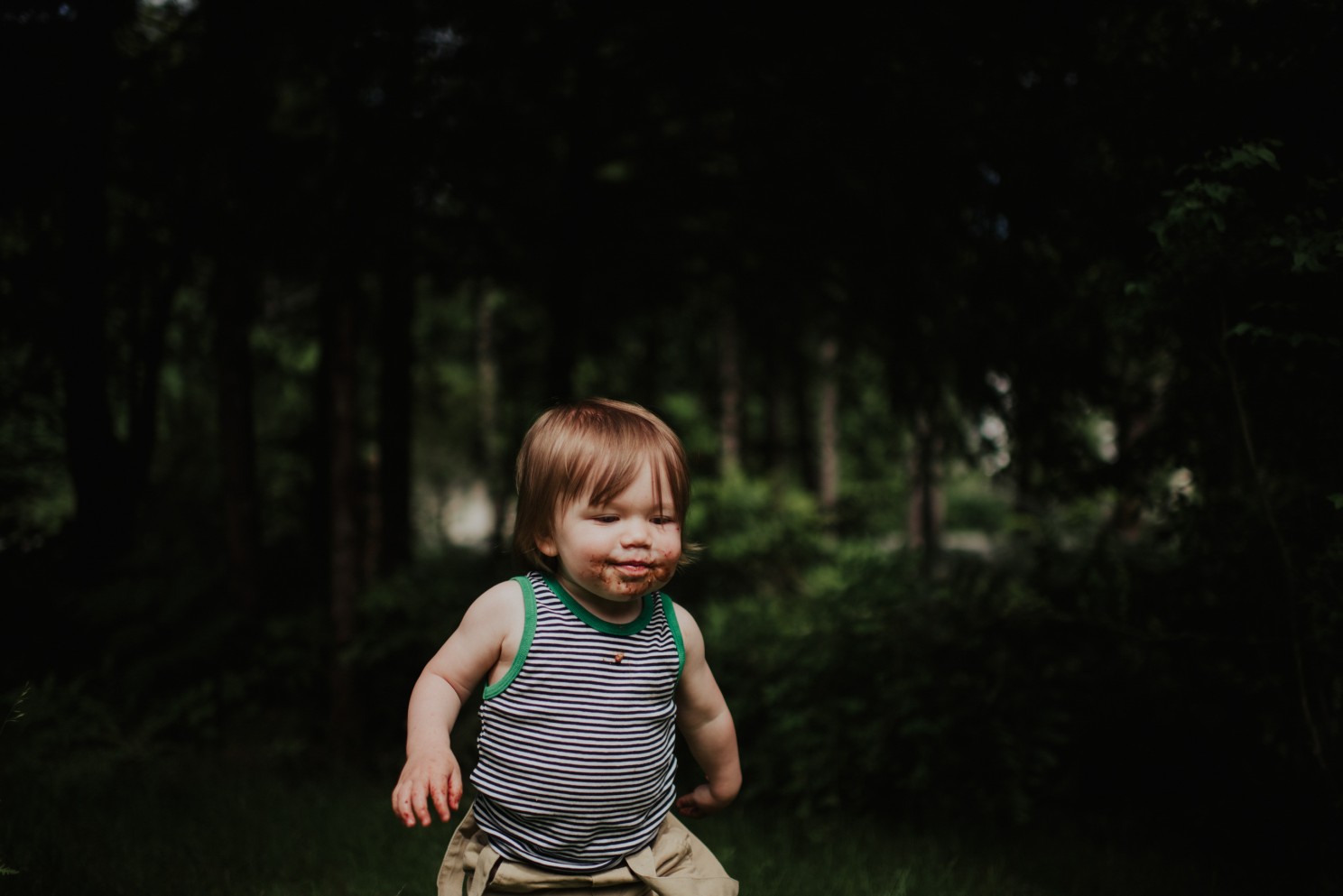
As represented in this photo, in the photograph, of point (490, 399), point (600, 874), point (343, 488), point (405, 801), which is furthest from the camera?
point (490, 399)

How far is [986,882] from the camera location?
3629 mm

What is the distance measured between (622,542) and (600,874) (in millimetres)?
792

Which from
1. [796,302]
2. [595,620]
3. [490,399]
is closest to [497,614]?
[595,620]

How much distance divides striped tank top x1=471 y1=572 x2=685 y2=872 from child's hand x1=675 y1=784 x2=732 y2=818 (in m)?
0.27

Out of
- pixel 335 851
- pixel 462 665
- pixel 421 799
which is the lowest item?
pixel 335 851

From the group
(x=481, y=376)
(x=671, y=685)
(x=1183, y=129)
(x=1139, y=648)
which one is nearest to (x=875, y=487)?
(x=481, y=376)

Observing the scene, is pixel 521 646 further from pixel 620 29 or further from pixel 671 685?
pixel 620 29

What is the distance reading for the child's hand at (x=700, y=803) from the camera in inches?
96.5

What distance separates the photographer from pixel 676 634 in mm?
2270

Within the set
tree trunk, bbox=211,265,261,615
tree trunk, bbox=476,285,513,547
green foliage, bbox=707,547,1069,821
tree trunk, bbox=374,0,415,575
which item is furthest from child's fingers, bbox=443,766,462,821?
tree trunk, bbox=476,285,513,547

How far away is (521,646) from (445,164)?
4977 mm

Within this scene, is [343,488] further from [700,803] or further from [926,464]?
[926,464]

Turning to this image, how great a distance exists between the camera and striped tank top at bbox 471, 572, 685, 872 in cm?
212

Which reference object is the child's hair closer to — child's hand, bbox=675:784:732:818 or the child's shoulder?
the child's shoulder
